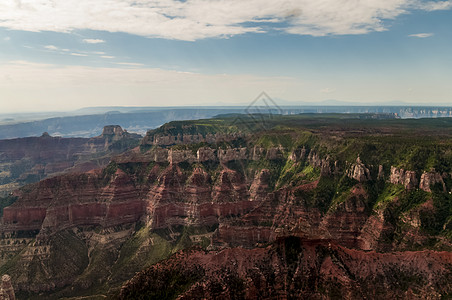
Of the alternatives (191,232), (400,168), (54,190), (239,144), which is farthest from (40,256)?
A: (400,168)

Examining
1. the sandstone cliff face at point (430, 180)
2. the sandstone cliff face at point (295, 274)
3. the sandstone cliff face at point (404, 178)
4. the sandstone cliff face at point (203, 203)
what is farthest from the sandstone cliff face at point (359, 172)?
the sandstone cliff face at point (295, 274)

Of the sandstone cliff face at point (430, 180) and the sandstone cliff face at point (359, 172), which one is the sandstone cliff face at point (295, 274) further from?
the sandstone cliff face at point (359, 172)

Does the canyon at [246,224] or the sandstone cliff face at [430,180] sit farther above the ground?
the sandstone cliff face at [430,180]

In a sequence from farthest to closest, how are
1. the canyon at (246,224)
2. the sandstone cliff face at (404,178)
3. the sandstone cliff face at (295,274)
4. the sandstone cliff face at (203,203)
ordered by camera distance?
the sandstone cliff face at (203,203) < the sandstone cliff face at (404,178) < the canyon at (246,224) < the sandstone cliff face at (295,274)

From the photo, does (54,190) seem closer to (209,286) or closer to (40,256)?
(40,256)

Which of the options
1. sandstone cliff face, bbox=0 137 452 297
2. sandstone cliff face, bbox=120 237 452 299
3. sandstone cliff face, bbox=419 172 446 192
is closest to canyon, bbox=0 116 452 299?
sandstone cliff face, bbox=120 237 452 299

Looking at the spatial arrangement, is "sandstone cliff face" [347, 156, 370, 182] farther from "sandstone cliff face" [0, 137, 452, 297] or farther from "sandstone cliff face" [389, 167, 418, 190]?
"sandstone cliff face" [389, 167, 418, 190]

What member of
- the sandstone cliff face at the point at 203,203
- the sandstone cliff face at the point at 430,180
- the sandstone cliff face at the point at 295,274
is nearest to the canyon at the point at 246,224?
the sandstone cliff face at the point at 295,274

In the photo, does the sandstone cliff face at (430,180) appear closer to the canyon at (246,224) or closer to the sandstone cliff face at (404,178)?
the canyon at (246,224)

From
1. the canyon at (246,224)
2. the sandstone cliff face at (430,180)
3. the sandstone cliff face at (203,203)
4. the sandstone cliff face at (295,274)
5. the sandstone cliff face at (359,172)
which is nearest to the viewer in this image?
the sandstone cliff face at (295,274)

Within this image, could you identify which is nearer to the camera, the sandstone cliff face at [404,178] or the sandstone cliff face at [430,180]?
the sandstone cliff face at [430,180]
